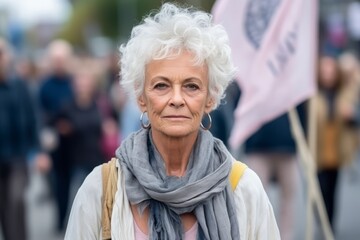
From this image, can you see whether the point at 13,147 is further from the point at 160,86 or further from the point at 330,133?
the point at 160,86

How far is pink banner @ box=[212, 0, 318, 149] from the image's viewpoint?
877 cm

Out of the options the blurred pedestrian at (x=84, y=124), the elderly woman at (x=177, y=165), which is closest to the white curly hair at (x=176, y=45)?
the elderly woman at (x=177, y=165)

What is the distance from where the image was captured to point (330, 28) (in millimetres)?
40094

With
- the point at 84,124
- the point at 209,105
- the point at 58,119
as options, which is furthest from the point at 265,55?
the point at 58,119

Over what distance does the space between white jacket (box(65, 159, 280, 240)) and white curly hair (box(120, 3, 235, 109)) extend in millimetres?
350

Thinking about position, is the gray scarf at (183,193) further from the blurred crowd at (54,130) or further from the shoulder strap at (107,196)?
the blurred crowd at (54,130)

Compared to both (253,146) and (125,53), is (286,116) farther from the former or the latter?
(125,53)

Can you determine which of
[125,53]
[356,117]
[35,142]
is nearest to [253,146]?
[35,142]

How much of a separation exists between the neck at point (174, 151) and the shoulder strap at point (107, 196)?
192mm

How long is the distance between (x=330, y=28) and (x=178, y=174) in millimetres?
36114

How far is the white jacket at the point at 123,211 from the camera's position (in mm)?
4348

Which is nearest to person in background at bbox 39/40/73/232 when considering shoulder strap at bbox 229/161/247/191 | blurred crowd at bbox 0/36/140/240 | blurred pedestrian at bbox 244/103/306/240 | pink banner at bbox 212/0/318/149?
blurred crowd at bbox 0/36/140/240

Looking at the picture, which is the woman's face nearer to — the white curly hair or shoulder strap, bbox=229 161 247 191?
the white curly hair

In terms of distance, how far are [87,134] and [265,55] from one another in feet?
15.5
